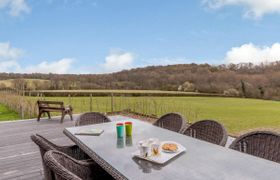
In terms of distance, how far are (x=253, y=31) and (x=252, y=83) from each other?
9.06 ft

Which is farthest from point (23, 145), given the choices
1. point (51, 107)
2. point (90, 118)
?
point (51, 107)

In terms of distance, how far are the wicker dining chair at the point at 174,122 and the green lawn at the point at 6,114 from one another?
6.89 meters

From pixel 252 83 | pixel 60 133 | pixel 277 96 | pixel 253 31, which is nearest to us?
pixel 60 133

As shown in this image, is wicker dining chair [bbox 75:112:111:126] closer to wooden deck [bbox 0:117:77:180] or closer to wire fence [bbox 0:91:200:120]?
wooden deck [bbox 0:117:77:180]

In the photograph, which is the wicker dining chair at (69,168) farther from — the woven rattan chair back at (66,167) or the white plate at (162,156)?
the white plate at (162,156)

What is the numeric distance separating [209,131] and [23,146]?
3.40 metres

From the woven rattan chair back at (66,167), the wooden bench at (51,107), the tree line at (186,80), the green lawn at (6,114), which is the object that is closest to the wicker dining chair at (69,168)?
the woven rattan chair back at (66,167)

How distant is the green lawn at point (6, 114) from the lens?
8.27 m

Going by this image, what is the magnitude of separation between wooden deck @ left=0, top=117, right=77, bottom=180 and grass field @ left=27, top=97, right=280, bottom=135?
223cm

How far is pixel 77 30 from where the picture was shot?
8.62 m

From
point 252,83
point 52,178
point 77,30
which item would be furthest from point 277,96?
point 77,30

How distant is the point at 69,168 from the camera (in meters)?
1.68

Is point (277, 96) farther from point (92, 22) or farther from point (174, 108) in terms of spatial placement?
point (92, 22)

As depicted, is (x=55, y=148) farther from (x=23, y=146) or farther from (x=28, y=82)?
(x=28, y=82)
